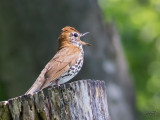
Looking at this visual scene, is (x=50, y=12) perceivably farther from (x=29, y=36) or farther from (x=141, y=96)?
(x=141, y=96)

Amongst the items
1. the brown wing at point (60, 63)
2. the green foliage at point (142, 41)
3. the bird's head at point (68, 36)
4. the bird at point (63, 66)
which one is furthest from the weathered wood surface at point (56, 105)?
the green foliage at point (142, 41)

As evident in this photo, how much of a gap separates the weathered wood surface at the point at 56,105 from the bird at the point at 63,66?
1.19 m

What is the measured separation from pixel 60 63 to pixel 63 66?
0.06 meters

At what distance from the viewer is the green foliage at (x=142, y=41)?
15.2 m

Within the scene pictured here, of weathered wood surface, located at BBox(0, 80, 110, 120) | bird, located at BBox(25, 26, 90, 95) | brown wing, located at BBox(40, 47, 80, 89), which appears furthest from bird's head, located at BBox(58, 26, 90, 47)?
weathered wood surface, located at BBox(0, 80, 110, 120)

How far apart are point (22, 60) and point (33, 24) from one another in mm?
891

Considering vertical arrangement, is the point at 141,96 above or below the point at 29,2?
below

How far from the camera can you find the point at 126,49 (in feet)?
51.4

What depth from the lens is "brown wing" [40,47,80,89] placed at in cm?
754

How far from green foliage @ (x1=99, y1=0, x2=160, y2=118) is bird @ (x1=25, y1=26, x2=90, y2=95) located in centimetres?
615

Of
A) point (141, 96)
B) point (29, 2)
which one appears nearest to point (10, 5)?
point (29, 2)

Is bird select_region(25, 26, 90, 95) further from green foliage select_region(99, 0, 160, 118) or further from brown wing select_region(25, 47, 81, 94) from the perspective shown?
green foliage select_region(99, 0, 160, 118)

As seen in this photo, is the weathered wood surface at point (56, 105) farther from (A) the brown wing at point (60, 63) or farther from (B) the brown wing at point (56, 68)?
(A) the brown wing at point (60, 63)

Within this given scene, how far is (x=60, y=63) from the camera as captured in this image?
25.7 ft
